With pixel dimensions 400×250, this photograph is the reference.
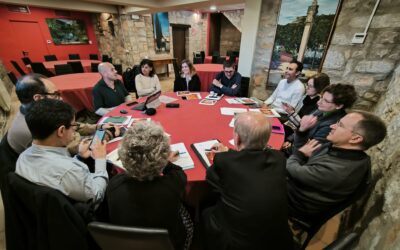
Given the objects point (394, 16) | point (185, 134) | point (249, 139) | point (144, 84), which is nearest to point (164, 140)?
point (249, 139)

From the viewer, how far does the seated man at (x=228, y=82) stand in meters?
2.89

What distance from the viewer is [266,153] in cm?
93

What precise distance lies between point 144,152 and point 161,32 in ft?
25.1

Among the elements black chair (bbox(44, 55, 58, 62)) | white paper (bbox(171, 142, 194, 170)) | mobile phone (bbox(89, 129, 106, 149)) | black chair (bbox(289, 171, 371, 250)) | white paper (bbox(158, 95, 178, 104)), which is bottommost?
black chair (bbox(289, 171, 371, 250))

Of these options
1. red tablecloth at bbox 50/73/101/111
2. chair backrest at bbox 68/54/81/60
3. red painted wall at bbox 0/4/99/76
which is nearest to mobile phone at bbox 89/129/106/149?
red tablecloth at bbox 50/73/101/111

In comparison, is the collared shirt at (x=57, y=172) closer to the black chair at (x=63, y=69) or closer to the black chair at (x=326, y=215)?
the black chair at (x=326, y=215)

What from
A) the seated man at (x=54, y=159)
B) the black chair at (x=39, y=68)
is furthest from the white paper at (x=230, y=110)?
the black chair at (x=39, y=68)

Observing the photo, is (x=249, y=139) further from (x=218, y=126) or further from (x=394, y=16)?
(x=394, y=16)

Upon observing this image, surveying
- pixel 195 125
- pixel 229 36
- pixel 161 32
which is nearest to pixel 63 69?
pixel 161 32

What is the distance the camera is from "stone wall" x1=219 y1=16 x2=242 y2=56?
29.4 feet

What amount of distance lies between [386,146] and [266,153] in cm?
127

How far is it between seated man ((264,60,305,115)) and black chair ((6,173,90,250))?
8.11 ft

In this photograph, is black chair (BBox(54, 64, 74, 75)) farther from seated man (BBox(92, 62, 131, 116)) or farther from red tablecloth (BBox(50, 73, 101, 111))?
seated man (BBox(92, 62, 131, 116))

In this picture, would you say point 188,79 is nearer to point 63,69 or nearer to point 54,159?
point 54,159
